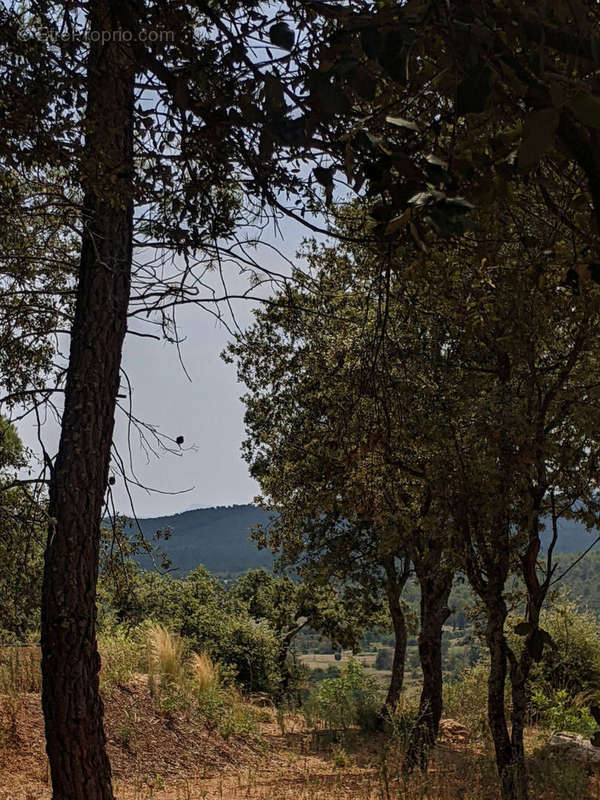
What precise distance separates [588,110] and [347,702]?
1409 cm

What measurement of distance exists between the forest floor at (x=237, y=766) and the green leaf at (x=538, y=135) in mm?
6221

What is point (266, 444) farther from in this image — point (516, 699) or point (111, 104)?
point (111, 104)

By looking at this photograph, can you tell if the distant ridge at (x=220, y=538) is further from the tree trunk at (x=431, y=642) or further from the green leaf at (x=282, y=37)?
the green leaf at (x=282, y=37)

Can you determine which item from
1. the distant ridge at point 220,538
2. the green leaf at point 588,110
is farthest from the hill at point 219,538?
the green leaf at point 588,110

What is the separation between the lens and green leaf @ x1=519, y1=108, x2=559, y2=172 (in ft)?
2.73

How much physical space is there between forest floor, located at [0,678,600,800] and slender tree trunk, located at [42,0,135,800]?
2.56 meters

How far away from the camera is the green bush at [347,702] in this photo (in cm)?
1297

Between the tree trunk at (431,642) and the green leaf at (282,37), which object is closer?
the green leaf at (282,37)

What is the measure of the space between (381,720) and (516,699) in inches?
340

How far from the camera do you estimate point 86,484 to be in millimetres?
4590

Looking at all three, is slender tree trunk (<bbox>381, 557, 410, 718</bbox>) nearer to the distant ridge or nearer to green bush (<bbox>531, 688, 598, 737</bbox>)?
green bush (<bbox>531, 688, 598, 737</bbox>)

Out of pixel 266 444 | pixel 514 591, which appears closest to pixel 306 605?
pixel 266 444

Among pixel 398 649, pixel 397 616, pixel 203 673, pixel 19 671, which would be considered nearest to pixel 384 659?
pixel 398 649

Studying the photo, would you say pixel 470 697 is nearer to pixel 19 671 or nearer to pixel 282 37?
pixel 19 671
